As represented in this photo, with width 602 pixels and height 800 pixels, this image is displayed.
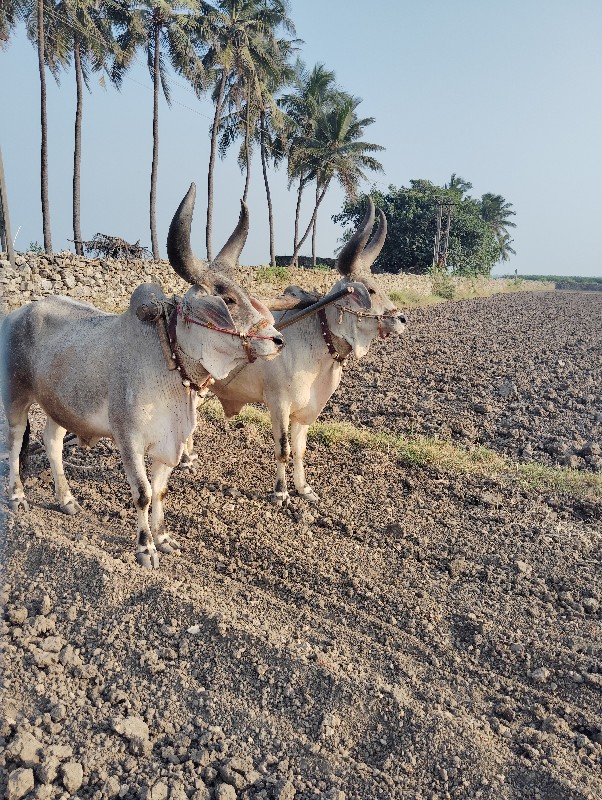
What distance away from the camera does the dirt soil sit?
2.55 metres

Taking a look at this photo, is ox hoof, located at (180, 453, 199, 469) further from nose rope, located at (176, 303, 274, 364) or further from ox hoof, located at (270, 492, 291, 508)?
nose rope, located at (176, 303, 274, 364)

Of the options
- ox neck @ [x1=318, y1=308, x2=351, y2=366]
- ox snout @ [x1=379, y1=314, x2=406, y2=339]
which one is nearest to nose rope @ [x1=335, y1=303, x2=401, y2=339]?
ox snout @ [x1=379, y1=314, x2=406, y2=339]

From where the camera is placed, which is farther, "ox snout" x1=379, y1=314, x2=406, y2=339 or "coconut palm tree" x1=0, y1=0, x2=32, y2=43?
"coconut palm tree" x1=0, y1=0, x2=32, y2=43

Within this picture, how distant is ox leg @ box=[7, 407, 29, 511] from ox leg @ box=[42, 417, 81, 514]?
182mm

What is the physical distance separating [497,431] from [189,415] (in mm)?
4524

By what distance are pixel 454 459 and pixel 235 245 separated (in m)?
3.22

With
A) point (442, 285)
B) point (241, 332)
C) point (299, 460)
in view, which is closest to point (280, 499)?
point (299, 460)

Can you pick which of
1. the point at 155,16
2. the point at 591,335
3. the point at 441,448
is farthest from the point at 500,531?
the point at 155,16

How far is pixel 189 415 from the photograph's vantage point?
12.9 feet

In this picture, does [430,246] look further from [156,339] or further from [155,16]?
[156,339]

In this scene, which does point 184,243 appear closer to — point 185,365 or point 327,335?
point 185,365

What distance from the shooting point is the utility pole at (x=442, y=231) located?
38625mm

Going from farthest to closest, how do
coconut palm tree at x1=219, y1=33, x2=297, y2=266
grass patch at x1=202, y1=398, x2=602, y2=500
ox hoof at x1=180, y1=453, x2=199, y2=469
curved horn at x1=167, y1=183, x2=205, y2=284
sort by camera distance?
coconut palm tree at x1=219, y1=33, x2=297, y2=266 → ox hoof at x1=180, y1=453, x2=199, y2=469 → grass patch at x1=202, y1=398, x2=602, y2=500 → curved horn at x1=167, y1=183, x2=205, y2=284

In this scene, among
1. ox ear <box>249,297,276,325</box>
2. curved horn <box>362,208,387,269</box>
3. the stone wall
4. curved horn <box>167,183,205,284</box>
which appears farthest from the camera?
the stone wall
